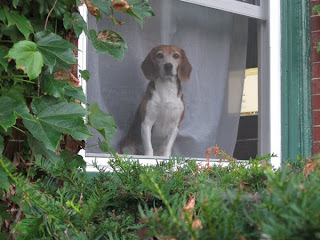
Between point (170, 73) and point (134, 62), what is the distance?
0.27m

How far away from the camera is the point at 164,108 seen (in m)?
3.42

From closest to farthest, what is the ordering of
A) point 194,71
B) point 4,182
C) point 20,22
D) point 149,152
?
1. point 4,182
2. point 20,22
3. point 149,152
4. point 194,71

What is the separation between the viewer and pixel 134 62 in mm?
3254

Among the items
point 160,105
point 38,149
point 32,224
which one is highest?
point 160,105

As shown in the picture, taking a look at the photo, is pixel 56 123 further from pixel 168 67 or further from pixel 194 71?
pixel 194 71

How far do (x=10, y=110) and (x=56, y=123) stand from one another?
0.42 feet

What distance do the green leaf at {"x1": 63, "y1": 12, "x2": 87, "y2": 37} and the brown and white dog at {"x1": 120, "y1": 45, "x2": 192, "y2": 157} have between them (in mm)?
1398

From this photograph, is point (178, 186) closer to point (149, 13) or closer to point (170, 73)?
point (149, 13)

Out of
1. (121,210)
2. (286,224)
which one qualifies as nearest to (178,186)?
(121,210)

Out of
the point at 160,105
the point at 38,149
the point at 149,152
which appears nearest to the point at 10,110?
the point at 38,149

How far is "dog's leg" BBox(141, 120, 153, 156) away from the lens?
327 cm

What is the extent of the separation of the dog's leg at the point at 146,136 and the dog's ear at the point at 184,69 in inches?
14.4

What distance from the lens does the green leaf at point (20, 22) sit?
164 cm

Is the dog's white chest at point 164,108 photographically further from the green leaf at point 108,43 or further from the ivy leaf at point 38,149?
the ivy leaf at point 38,149
